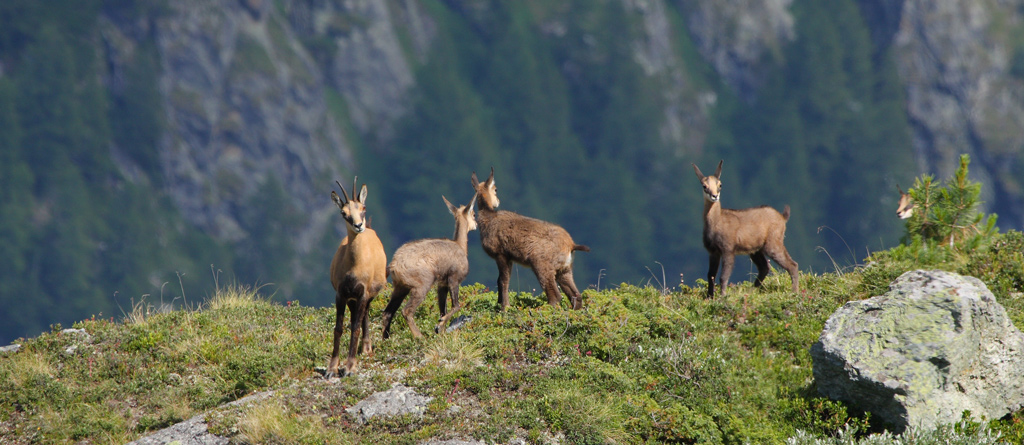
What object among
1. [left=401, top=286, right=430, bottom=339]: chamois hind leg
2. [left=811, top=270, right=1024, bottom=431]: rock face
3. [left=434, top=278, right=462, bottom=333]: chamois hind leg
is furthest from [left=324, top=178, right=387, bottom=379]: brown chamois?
[left=811, top=270, right=1024, bottom=431]: rock face

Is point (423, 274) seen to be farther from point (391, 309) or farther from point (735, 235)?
point (735, 235)

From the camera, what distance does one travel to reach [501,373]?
11.2 meters

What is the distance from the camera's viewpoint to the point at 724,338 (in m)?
12.4

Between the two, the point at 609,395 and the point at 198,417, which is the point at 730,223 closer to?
the point at 609,395

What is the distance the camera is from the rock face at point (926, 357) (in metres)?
9.95

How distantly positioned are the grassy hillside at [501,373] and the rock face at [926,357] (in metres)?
0.29

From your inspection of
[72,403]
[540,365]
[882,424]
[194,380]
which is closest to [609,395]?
[540,365]

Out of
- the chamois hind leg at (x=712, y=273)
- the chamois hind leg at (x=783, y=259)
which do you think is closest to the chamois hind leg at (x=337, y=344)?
the chamois hind leg at (x=712, y=273)

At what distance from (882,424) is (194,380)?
8.96m

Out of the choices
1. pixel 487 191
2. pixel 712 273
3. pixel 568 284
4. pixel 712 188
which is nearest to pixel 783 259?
pixel 712 273

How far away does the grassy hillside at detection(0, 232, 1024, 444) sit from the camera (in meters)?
10.3

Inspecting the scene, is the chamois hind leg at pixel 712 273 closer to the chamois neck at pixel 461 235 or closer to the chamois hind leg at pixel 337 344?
the chamois neck at pixel 461 235

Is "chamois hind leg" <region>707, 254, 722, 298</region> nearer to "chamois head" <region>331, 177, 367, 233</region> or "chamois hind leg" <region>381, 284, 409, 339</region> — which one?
"chamois hind leg" <region>381, 284, 409, 339</region>

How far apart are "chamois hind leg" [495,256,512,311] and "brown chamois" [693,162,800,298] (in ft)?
11.9
